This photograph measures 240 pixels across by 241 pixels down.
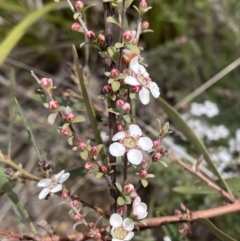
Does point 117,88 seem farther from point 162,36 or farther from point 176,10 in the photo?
point 162,36

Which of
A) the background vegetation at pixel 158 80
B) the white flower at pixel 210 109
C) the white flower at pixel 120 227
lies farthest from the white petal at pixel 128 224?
the white flower at pixel 210 109

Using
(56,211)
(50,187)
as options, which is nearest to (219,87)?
(56,211)

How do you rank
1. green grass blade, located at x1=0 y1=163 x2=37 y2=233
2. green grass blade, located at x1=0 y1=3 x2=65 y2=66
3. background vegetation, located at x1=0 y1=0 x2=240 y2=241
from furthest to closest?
background vegetation, located at x1=0 y1=0 x2=240 y2=241 → green grass blade, located at x1=0 y1=3 x2=65 y2=66 → green grass blade, located at x1=0 y1=163 x2=37 y2=233

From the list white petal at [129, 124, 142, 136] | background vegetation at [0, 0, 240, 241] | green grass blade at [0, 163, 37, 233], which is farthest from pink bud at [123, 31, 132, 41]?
background vegetation at [0, 0, 240, 241]

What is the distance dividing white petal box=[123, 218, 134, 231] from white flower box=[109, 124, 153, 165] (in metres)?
0.10

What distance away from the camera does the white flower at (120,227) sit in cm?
74

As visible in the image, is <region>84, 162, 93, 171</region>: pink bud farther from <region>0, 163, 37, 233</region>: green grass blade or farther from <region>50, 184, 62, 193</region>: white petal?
<region>0, 163, 37, 233</region>: green grass blade

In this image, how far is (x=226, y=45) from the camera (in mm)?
1688

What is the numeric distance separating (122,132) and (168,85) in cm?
111

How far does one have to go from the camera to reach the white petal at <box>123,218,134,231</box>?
2.43 feet

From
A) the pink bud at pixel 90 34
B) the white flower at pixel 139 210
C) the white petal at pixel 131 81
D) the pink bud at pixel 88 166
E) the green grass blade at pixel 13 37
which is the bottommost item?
the white flower at pixel 139 210

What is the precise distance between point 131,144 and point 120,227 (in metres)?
0.14

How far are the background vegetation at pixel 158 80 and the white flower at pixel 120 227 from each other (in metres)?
0.64

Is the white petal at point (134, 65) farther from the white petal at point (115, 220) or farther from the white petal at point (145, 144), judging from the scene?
the white petal at point (115, 220)
